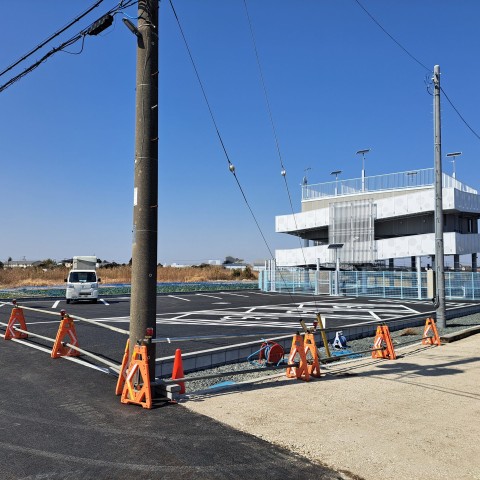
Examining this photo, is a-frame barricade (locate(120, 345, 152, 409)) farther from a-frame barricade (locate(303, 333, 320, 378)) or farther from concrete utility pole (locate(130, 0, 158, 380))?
a-frame barricade (locate(303, 333, 320, 378))

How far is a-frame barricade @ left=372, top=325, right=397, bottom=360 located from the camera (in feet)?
33.9

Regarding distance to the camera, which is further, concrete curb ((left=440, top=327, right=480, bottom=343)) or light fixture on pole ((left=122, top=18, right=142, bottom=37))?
concrete curb ((left=440, top=327, right=480, bottom=343))

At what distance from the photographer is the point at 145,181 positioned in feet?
24.0

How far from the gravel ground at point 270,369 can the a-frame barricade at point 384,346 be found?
59 centimetres

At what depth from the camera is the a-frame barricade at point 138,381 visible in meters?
6.50

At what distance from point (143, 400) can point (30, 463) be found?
2.13m

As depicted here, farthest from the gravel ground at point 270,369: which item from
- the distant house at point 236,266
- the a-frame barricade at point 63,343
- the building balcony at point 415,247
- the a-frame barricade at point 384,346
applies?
the distant house at point 236,266

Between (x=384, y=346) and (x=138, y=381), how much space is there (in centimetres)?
605

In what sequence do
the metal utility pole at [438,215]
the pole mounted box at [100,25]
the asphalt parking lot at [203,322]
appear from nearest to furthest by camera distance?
the pole mounted box at [100,25]
the asphalt parking lot at [203,322]
the metal utility pole at [438,215]

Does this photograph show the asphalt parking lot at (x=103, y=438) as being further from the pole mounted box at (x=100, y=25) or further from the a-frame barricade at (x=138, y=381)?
the pole mounted box at (x=100, y=25)

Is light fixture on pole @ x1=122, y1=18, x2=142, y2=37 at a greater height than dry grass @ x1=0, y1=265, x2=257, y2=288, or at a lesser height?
greater

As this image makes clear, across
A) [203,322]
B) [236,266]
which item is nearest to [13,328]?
[203,322]

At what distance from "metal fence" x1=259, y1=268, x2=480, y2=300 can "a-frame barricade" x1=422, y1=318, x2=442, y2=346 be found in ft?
45.8

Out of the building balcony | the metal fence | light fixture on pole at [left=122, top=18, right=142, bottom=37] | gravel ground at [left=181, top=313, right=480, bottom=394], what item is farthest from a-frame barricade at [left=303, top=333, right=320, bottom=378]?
the building balcony
